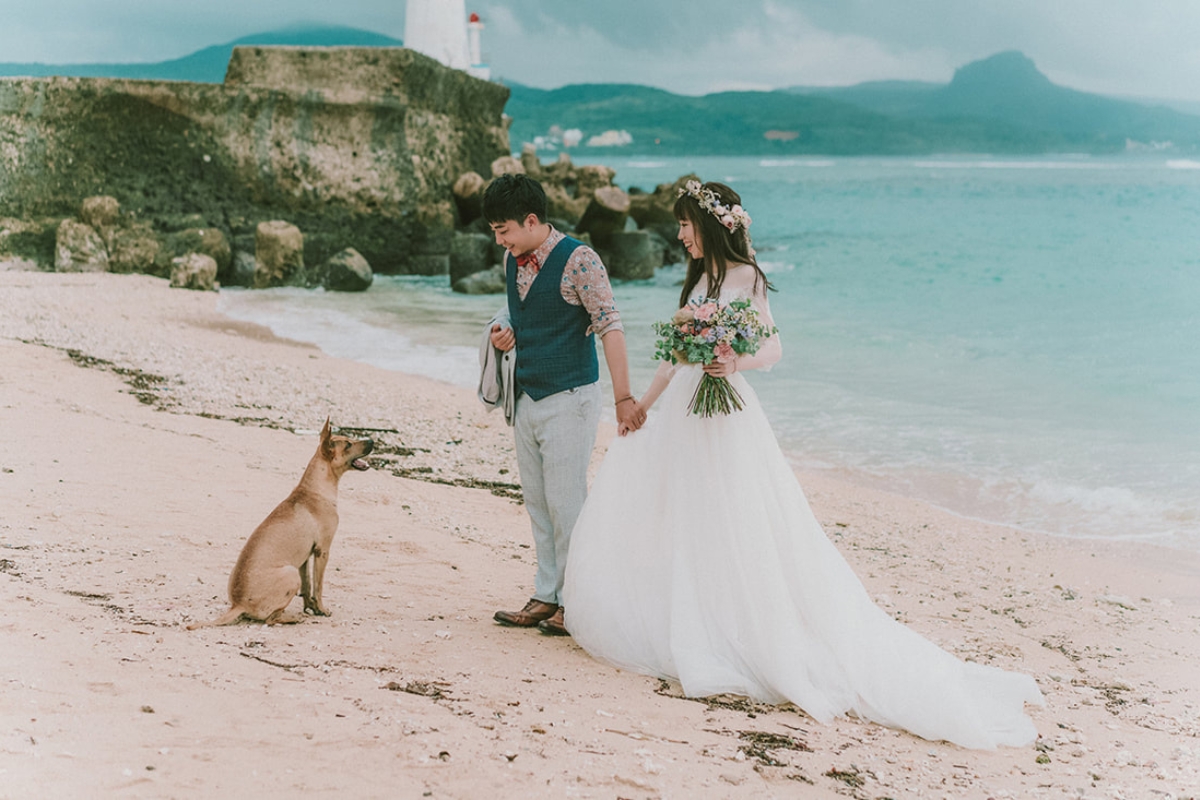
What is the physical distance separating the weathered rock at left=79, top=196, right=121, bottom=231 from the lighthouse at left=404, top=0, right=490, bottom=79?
15.8m

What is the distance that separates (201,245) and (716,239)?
20.3 meters

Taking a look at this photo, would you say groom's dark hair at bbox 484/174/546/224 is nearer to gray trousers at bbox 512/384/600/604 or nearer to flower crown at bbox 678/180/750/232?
flower crown at bbox 678/180/750/232

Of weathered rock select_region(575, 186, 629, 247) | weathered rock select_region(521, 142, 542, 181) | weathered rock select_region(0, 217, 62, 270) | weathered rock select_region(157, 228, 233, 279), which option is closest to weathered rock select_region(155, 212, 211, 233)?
weathered rock select_region(157, 228, 233, 279)

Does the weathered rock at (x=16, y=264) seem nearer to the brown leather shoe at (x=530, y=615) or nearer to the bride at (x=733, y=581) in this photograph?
the brown leather shoe at (x=530, y=615)

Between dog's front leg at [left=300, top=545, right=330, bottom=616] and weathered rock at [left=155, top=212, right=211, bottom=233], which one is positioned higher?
weathered rock at [left=155, top=212, right=211, bottom=233]

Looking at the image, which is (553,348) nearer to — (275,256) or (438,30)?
(275,256)

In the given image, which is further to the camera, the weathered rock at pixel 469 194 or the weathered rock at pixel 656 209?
the weathered rock at pixel 656 209

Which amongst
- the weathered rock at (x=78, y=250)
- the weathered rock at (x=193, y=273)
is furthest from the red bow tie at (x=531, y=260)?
the weathered rock at (x=78, y=250)

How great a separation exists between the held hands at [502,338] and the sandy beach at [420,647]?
1.31 meters

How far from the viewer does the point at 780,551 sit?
14.6 ft

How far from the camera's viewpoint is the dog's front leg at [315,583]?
4.82m

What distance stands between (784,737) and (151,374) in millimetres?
8852

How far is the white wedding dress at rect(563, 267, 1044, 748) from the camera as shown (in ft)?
13.9

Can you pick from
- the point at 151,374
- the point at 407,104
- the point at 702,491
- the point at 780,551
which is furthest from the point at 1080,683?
the point at 407,104
